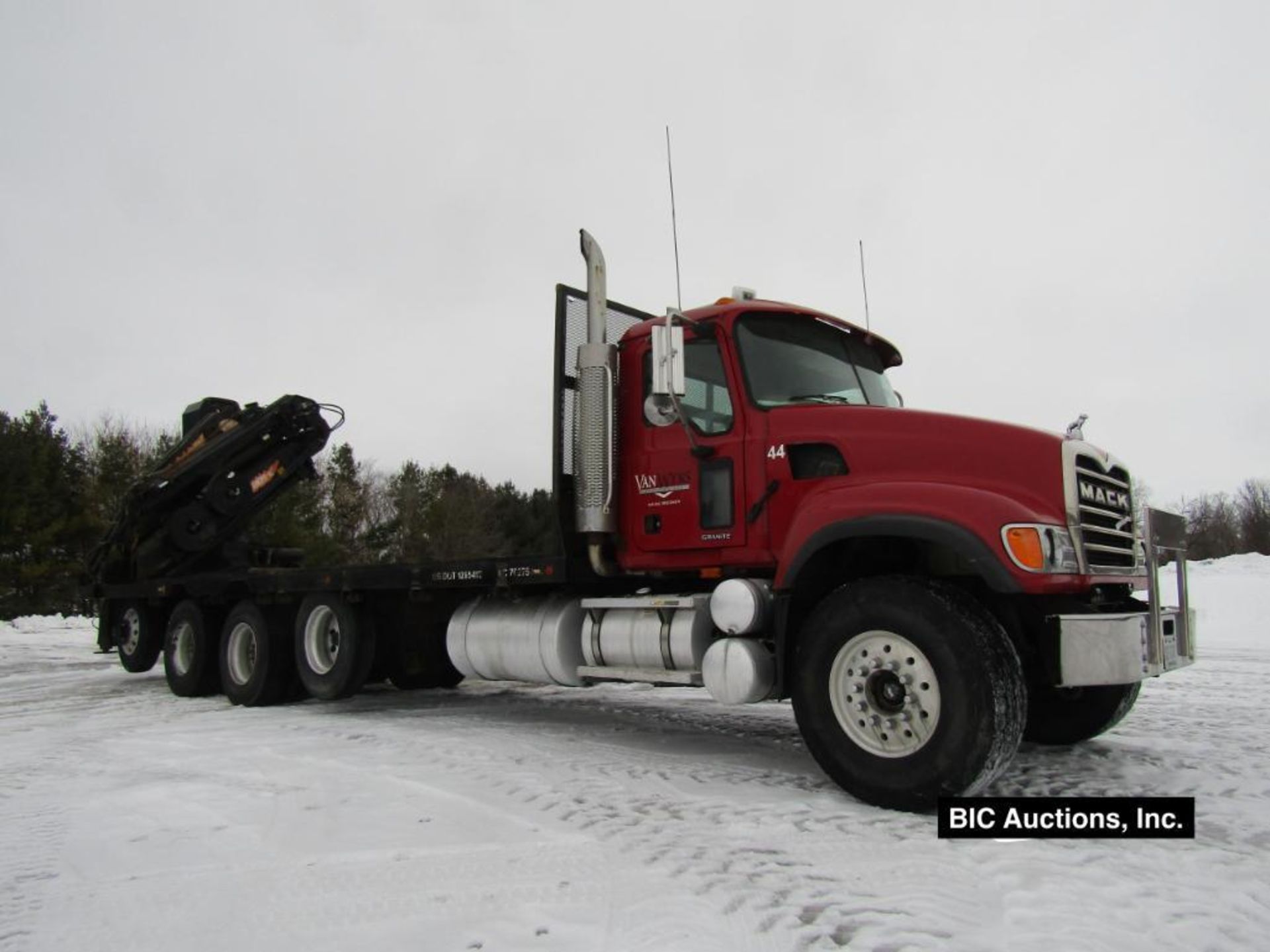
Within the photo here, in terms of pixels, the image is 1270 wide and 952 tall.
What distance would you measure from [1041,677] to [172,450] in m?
10.0

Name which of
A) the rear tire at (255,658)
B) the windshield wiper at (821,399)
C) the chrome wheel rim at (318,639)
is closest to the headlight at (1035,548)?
the windshield wiper at (821,399)

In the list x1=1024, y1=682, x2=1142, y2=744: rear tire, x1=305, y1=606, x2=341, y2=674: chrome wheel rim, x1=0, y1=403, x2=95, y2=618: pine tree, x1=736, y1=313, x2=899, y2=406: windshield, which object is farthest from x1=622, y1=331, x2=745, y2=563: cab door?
x1=0, y1=403, x2=95, y2=618: pine tree

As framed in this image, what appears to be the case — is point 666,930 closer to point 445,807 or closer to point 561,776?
point 445,807

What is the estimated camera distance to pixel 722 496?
18.8 ft

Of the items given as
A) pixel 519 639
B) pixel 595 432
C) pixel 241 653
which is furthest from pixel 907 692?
pixel 241 653

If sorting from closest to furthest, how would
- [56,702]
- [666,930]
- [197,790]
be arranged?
[666,930]
[197,790]
[56,702]

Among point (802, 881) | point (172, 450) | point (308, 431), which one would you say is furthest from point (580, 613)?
point (172, 450)

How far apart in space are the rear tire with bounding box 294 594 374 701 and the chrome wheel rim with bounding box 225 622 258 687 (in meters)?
0.63

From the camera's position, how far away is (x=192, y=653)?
9656mm

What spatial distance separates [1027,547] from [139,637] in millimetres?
10427

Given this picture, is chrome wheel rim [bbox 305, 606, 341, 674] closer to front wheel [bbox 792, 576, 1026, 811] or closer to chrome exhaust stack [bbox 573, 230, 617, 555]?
chrome exhaust stack [bbox 573, 230, 617, 555]

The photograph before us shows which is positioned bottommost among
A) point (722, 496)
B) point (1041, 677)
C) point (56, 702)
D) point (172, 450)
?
point (56, 702)

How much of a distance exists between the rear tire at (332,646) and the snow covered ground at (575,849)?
1.01m

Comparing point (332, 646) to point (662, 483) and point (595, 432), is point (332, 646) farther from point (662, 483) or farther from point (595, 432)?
point (662, 483)
